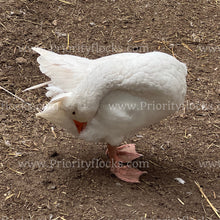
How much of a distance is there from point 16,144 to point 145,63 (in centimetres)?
185

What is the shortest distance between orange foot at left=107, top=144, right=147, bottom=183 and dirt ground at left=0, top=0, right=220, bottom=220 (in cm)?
8

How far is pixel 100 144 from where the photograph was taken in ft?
14.6

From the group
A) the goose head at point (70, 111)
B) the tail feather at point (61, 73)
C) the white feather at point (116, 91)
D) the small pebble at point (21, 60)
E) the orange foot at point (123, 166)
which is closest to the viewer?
the white feather at point (116, 91)

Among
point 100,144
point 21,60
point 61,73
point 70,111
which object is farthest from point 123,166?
point 21,60

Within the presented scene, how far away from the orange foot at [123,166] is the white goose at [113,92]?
0.37 meters

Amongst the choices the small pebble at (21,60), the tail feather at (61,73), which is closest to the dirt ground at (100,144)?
the small pebble at (21,60)

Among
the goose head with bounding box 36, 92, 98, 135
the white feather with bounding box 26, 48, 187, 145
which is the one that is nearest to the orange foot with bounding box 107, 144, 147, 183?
the white feather with bounding box 26, 48, 187, 145

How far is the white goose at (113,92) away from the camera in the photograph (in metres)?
3.27

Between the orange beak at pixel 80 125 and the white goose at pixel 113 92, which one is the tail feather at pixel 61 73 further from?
the orange beak at pixel 80 125

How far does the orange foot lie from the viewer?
383 cm

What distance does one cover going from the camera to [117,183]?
12.4ft

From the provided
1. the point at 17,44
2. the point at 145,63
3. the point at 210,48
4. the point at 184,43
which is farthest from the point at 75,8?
the point at 145,63

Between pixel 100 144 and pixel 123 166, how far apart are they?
0.53 meters

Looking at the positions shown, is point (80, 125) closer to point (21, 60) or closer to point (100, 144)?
point (100, 144)
